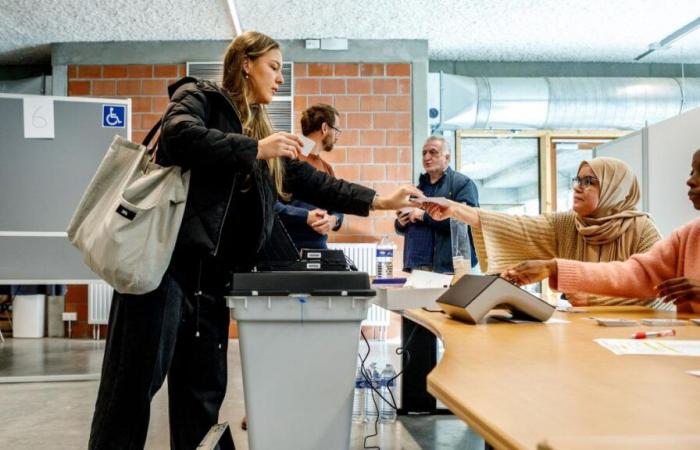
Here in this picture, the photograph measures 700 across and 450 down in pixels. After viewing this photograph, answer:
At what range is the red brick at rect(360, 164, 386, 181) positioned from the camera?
5082 millimetres

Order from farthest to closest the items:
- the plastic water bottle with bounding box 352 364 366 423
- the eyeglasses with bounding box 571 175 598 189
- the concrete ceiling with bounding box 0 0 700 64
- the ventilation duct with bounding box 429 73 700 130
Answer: the ventilation duct with bounding box 429 73 700 130 < the concrete ceiling with bounding box 0 0 700 64 < the plastic water bottle with bounding box 352 364 366 423 < the eyeglasses with bounding box 571 175 598 189

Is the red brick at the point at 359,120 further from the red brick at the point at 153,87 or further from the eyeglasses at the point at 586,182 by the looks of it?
the eyeglasses at the point at 586,182

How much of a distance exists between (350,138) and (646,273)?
3.59 meters

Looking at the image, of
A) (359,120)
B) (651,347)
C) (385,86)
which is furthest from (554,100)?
(651,347)

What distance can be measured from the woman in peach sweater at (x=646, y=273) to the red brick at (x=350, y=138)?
3.47 metres

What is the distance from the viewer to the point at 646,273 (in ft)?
5.65

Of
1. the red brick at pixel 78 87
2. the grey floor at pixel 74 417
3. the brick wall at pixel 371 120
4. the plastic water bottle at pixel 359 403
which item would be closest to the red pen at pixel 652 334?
the grey floor at pixel 74 417

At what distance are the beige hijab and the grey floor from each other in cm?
84

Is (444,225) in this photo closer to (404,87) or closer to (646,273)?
(646,273)

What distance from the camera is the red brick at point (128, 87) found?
513cm

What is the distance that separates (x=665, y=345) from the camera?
3.13ft

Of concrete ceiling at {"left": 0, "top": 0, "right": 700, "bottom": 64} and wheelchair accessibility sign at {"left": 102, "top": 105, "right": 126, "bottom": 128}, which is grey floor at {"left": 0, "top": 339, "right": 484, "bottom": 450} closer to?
wheelchair accessibility sign at {"left": 102, "top": 105, "right": 126, "bottom": 128}

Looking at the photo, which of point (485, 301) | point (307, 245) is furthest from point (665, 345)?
point (307, 245)

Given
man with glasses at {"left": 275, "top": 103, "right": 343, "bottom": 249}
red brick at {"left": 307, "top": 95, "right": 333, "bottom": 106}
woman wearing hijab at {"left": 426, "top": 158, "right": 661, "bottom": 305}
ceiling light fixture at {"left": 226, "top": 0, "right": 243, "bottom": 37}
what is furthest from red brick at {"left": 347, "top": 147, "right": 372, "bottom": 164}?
woman wearing hijab at {"left": 426, "top": 158, "right": 661, "bottom": 305}
